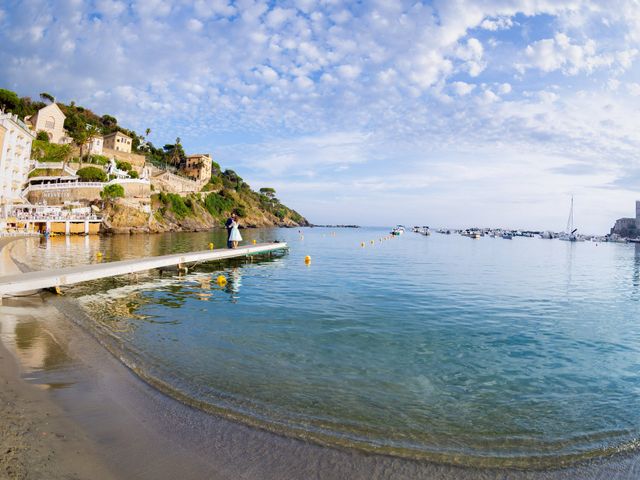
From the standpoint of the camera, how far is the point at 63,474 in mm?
4602

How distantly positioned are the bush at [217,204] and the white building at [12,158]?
164 feet

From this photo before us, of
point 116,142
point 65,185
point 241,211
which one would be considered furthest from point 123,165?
point 241,211

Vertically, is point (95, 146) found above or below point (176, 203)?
above

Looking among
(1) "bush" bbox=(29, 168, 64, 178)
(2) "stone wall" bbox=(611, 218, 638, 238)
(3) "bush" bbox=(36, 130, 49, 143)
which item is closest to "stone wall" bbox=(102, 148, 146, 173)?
(3) "bush" bbox=(36, 130, 49, 143)

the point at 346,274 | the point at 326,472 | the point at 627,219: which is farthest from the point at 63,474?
the point at 627,219

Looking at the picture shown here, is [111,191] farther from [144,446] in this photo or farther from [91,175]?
[144,446]

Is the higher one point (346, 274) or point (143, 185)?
point (143, 185)

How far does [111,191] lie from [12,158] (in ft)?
47.9

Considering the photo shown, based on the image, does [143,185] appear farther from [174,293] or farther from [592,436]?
[592,436]

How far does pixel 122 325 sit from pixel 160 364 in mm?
4433

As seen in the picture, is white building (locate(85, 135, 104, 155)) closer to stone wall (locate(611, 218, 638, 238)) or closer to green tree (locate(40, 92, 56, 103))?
green tree (locate(40, 92, 56, 103))

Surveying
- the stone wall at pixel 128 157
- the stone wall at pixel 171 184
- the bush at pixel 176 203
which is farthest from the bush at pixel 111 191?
the stone wall at pixel 128 157

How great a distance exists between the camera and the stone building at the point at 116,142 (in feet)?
328

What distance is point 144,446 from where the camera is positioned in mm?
5379
